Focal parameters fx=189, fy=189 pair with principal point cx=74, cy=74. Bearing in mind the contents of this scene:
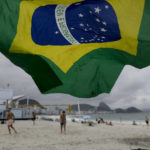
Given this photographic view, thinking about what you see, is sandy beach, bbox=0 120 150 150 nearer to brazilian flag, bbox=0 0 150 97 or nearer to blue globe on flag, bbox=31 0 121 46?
brazilian flag, bbox=0 0 150 97

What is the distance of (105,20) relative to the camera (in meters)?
4.54

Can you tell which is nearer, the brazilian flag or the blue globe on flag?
the brazilian flag

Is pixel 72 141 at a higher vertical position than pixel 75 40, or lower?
lower

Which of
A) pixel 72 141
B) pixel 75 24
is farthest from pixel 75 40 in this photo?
pixel 72 141

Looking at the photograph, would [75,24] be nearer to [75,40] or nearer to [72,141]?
[75,40]

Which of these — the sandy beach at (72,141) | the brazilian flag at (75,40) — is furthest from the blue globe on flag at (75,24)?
the sandy beach at (72,141)

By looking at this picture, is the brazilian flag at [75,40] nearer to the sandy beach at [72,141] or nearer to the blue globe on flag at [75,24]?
the blue globe on flag at [75,24]

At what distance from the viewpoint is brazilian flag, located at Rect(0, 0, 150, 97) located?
421 centimetres

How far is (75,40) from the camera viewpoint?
15.3 ft

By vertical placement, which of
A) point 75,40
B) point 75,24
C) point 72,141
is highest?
point 75,24

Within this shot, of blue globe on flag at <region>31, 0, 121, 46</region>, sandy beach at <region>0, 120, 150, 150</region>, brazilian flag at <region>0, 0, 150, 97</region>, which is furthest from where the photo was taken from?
sandy beach at <region>0, 120, 150, 150</region>

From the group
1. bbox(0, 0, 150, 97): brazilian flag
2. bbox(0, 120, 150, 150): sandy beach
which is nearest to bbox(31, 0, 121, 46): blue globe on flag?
bbox(0, 0, 150, 97): brazilian flag

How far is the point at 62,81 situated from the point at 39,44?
3.43 ft

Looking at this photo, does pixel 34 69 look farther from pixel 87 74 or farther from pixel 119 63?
pixel 119 63
